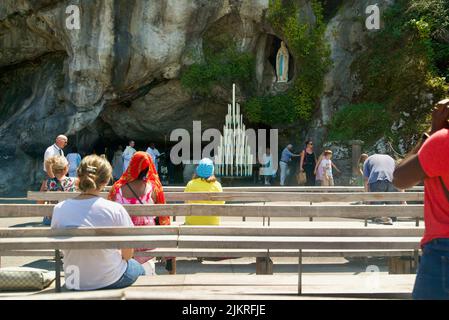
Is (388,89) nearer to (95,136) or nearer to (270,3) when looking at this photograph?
(270,3)

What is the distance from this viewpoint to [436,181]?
3.22m

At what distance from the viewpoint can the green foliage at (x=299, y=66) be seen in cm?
2058

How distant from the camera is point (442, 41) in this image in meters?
20.2

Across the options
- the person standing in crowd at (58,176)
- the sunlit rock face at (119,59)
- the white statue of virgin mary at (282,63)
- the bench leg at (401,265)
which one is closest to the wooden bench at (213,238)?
the bench leg at (401,265)

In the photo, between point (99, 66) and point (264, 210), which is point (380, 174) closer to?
point (264, 210)

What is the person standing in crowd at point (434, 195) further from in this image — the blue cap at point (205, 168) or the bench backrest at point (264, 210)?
the blue cap at point (205, 168)

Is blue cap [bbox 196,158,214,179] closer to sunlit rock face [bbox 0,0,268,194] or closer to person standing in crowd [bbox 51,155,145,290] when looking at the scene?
person standing in crowd [bbox 51,155,145,290]

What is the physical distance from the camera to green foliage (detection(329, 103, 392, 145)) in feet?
62.2

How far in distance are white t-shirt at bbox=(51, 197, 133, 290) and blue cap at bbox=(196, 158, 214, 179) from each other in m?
3.41

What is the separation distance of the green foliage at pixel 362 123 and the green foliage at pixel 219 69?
4027 mm

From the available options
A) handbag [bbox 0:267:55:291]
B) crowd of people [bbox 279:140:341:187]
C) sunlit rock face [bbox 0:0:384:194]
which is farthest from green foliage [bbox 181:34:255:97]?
handbag [bbox 0:267:55:291]

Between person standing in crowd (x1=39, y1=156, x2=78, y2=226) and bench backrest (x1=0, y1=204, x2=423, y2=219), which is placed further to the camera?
person standing in crowd (x1=39, y1=156, x2=78, y2=226)

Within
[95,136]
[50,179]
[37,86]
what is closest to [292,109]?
[95,136]

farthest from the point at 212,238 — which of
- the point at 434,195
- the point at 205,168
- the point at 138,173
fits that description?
the point at 205,168
